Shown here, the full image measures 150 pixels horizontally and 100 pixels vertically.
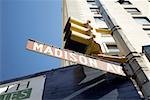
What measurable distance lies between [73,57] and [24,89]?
1.92 m

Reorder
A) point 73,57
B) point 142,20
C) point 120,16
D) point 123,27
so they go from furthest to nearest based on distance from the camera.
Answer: point 142,20 → point 120,16 → point 123,27 → point 73,57

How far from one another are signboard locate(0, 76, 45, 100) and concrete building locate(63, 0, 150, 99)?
1199 mm

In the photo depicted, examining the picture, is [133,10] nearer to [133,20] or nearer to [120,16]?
[120,16]

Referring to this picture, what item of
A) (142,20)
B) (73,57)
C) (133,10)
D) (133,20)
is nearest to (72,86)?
(73,57)

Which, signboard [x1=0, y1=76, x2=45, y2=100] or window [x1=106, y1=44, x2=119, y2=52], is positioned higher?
window [x1=106, y1=44, x2=119, y2=52]

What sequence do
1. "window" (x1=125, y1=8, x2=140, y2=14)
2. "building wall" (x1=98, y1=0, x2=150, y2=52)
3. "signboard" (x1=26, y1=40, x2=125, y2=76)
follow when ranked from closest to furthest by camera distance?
"signboard" (x1=26, y1=40, x2=125, y2=76), "building wall" (x1=98, y1=0, x2=150, y2=52), "window" (x1=125, y1=8, x2=140, y2=14)

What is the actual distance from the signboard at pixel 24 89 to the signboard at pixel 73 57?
53.0 inches

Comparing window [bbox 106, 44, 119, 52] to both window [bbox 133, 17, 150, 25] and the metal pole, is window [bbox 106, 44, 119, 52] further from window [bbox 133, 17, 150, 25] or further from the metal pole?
the metal pole

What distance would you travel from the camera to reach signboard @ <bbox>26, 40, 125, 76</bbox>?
6848 millimetres

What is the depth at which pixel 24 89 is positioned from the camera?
28.0 feet

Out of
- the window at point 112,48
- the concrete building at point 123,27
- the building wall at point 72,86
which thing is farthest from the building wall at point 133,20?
the building wall at point 72,86

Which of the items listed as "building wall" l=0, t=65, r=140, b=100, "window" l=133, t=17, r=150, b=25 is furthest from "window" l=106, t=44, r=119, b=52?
"building wall" l=0, t=65, r=140, b=100

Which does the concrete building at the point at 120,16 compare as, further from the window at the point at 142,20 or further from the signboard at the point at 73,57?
the signboard at the point at 73,57

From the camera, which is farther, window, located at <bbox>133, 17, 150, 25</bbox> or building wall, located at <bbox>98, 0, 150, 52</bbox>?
window, located at <bbox>133, 17, 150, 25</bbox>
